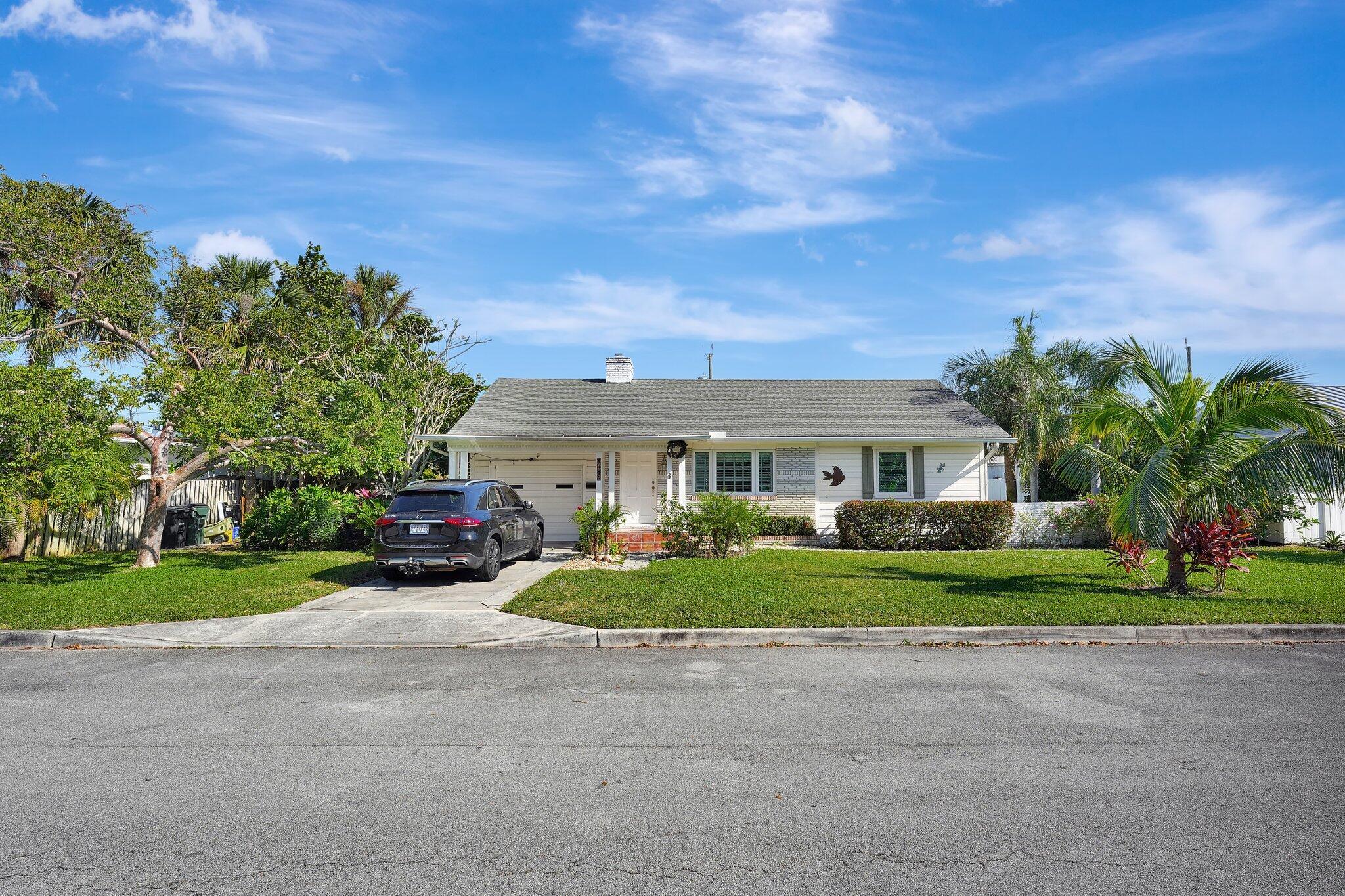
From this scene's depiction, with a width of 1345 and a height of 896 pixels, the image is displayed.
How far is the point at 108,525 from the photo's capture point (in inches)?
733

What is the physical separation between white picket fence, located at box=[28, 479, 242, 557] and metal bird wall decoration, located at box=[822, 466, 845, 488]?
15.7 meters

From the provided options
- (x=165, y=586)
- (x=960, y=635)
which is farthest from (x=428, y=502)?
(x=960, y=635)

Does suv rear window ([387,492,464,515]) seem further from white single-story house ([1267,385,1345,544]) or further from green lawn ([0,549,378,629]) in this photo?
white single-story house ([1267,385,1345,544])

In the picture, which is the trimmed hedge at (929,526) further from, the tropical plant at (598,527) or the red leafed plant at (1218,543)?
the red leafed plant at (1218,543)

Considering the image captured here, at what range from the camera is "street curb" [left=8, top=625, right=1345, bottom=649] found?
29.0ft

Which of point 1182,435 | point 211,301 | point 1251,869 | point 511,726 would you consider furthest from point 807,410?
point 1251,869

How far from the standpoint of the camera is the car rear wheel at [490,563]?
43.9 ft

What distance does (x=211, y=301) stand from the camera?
62.2 ft

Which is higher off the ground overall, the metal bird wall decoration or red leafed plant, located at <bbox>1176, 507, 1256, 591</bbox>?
the metal bird wall decoration

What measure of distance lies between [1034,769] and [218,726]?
5475 mm

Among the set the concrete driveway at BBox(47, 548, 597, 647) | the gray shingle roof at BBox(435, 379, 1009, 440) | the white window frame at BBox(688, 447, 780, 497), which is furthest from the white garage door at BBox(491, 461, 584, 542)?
the concrete driveway at BBox(47, 548, 597, 647)

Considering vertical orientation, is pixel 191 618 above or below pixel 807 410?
below

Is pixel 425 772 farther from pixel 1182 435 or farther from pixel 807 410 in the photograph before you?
pixel 807 410

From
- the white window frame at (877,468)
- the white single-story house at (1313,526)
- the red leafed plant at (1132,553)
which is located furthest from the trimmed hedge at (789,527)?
the white single-story house at (1313,526)
